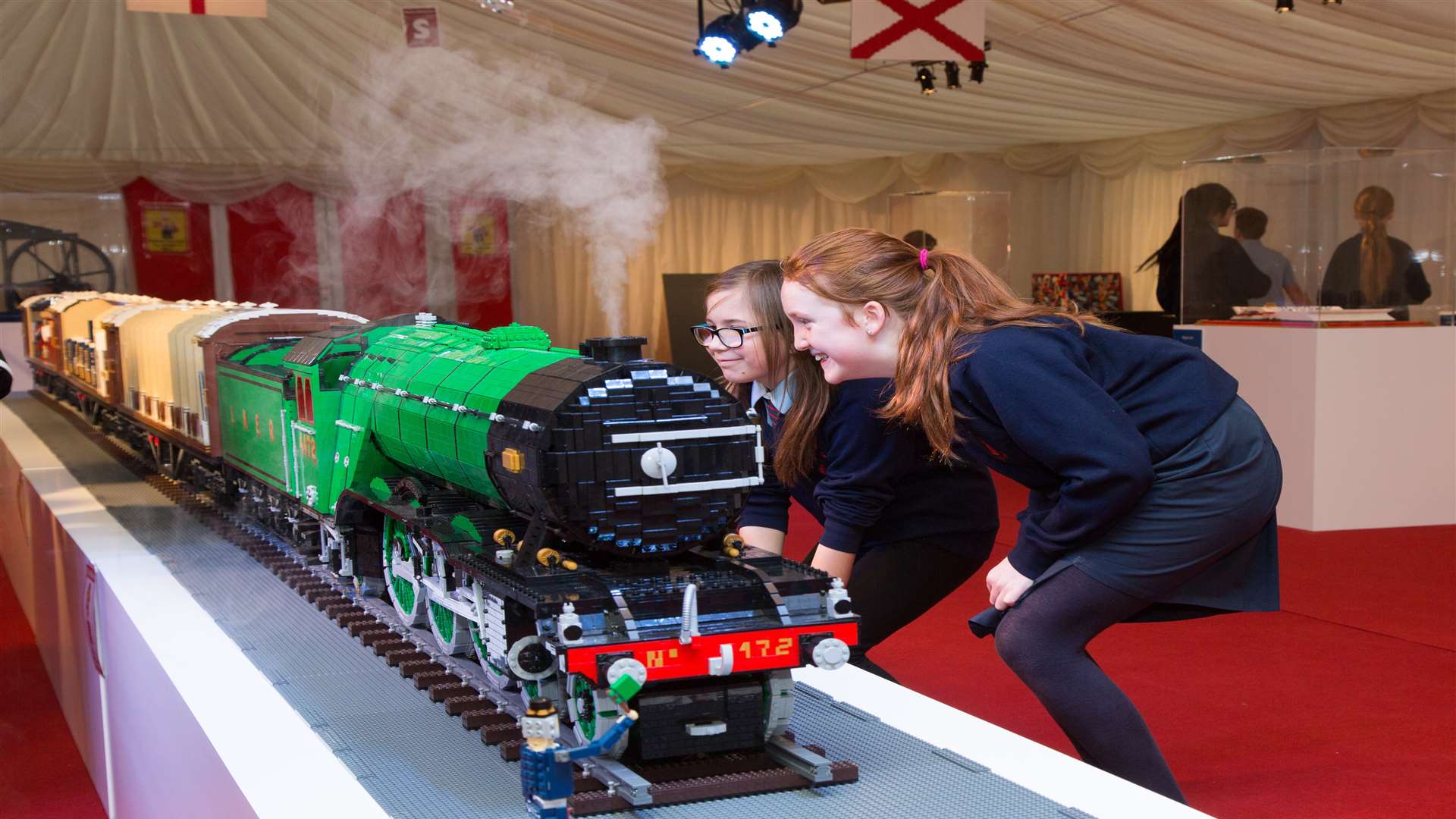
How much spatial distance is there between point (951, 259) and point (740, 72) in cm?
842

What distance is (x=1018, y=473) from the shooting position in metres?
2.69

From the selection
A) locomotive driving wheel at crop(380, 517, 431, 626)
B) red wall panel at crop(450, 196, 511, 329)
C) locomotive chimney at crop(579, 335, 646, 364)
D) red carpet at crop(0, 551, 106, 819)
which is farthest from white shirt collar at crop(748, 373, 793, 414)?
red wall panel at crop(450, 196, 511, 329)

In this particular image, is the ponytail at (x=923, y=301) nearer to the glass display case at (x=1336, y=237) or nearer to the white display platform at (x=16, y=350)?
the glass display case at (x=1336, y=237)

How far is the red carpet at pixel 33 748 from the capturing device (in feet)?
15.1

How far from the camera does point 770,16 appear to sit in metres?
7.32

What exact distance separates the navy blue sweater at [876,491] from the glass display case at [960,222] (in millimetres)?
8936

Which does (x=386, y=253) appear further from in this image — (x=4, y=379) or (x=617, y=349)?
(x=617, y=349)

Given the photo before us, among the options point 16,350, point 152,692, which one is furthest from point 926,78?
point 16,350

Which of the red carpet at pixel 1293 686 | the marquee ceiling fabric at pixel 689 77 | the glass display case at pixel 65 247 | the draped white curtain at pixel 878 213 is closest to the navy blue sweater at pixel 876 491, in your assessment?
the red carpet at pixel 1293 686

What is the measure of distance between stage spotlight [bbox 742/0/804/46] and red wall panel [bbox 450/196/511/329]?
821 centimetres

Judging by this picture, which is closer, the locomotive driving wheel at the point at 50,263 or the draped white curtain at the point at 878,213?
the locomotive driving wheel at the point at 50,263

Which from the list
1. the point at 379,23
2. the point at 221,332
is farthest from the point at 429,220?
the point at 221,332

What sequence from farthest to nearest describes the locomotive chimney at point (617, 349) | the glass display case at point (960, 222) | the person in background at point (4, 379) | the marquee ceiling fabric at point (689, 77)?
the glass display case at point (960, 222) → the marquee ceiling fabric at point (689, 77) → the person in background at point (4, 379) → the locomotive chimney at point (617, 349)

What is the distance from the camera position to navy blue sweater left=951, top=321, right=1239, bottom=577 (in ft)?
7.80
